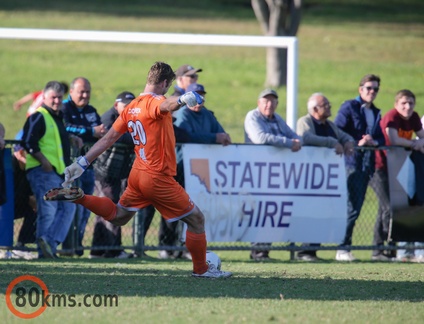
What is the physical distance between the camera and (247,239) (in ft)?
43.3

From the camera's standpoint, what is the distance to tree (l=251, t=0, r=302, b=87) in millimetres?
26203

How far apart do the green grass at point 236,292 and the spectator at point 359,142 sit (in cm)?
204

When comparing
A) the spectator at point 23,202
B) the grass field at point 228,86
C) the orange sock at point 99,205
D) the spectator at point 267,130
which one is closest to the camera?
the grass field at point 228,86

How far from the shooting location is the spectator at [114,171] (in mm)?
12906

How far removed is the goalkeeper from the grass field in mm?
629

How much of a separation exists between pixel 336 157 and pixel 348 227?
1.06m

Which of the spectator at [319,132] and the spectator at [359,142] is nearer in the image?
the spectator at [319,132]

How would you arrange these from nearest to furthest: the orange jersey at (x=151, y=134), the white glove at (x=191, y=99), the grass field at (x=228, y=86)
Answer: the grass field at (x=228, y=86) → the white glove at (x=191, y=99) → the orange jersey at (x=151, y=134)

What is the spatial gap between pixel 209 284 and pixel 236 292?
0.58 meters

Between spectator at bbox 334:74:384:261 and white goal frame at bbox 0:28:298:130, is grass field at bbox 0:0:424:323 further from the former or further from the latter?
white goal frame at bbox 0:28:298:130

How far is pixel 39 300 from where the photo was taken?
811 centimetres

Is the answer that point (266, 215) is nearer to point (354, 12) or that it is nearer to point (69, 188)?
point (69, 188)

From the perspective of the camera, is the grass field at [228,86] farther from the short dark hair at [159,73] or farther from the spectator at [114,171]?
the short dark hair at [159,73]

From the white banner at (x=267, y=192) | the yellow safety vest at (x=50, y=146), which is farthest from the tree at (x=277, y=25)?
the yellow safety vest at (x=50, y=146)
